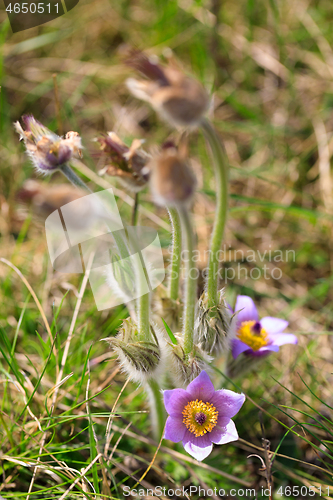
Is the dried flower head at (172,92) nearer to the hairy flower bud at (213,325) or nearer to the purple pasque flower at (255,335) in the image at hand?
the hairy flower bud at (213,325)

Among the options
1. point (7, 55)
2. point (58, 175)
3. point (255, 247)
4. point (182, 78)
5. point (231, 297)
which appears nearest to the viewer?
point (182, 78)

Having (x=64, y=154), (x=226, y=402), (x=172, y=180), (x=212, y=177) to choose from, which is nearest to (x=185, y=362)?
(x=226, y=402)

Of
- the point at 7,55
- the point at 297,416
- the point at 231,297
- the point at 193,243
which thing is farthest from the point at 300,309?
the point at 7,55

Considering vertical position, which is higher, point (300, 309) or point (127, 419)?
point (127, 419)

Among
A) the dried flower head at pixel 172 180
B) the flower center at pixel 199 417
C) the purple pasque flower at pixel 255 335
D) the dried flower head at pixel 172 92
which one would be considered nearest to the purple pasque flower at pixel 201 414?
the flower center at pixel 199 417

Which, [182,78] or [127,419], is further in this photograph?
[127,419]

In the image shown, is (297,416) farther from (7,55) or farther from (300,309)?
(7,55)

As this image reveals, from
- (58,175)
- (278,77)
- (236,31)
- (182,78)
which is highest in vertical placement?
(182,78)
